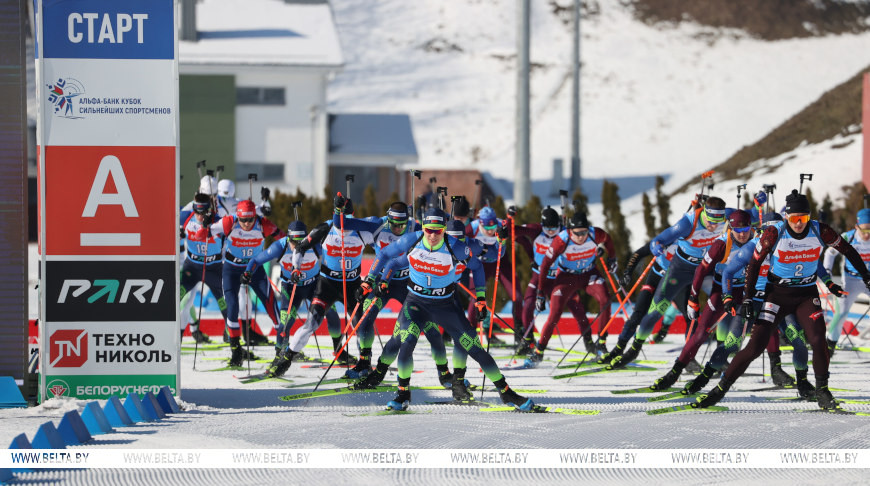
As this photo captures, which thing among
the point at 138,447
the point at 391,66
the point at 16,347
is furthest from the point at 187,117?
the point at 391,66

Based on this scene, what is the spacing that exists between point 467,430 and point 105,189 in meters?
3.56

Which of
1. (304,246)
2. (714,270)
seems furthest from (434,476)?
(714,270)

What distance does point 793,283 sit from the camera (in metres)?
9.99

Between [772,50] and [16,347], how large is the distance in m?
65.2

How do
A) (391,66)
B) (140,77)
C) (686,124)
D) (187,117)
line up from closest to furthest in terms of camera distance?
(140,77) < (187,117) < (686,124) < (391,66)

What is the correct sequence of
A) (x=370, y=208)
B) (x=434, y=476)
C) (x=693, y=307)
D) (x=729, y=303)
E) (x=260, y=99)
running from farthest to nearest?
(x=260, y=99) → (x=370, y=208) → (x=693, y=307) → (x=729, y=303) → (x=434, y=476)

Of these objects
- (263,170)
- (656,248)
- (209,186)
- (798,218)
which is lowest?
(656,248)

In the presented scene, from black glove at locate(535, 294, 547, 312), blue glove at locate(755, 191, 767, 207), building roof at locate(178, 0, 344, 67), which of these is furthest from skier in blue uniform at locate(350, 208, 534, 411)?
building roof at locate(178, 0, 344, 67)

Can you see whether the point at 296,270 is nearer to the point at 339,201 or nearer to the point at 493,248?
the point at 339,201

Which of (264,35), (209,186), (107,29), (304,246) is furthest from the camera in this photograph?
(264,35)

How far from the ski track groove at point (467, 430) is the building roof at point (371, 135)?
83.7ft

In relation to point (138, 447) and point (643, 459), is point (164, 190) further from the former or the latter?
point (643, 459)

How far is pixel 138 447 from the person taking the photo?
8023 millimetres

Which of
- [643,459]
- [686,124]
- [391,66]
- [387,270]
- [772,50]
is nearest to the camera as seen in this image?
[643,459]
